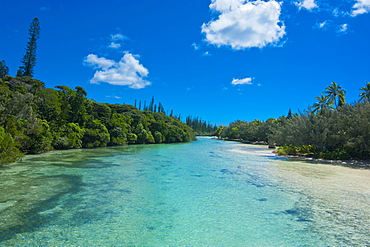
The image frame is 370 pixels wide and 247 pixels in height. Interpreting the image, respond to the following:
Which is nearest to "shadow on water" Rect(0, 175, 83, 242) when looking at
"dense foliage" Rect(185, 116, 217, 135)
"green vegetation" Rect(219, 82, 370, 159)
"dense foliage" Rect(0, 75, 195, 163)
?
"dense foliage" Rect(0, 75, 195, 163)

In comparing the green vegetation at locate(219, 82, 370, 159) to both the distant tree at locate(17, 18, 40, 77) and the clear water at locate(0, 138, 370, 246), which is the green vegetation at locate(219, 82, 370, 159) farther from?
the distant tree at locate(17, 18, 40, 77)

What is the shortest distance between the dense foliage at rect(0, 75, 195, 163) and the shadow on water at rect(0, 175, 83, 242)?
6.82 meters

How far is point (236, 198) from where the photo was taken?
10164 mm

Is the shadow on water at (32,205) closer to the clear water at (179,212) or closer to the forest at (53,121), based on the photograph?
the clear water at (179,212)

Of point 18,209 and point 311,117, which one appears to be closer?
point 18,209

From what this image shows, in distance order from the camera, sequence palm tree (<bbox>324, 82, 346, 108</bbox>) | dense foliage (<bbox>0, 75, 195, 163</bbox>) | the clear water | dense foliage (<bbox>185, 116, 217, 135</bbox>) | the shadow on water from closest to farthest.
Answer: the clear water, the shadow on water, dense foliage (<bbox>0, 75, 195, 163</bbox>), palm tree (<bbox>324, 82, 346, 108</bbox>), dense foliage (<bbox>185, 116, 217, 135</bbox>)

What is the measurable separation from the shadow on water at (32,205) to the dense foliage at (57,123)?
269 inches

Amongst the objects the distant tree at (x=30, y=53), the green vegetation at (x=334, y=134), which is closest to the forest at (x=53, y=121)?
the distant tree at (x=30, y=53)

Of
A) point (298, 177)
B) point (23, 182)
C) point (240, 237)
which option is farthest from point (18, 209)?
point (298, 177)

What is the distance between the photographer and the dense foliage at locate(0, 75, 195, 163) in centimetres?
1983

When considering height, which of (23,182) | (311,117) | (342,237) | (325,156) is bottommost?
(23,182)

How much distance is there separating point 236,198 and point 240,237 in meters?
3.97

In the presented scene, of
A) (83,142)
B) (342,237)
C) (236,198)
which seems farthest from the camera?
(83,142)

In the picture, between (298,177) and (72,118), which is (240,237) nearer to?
(298,177)
